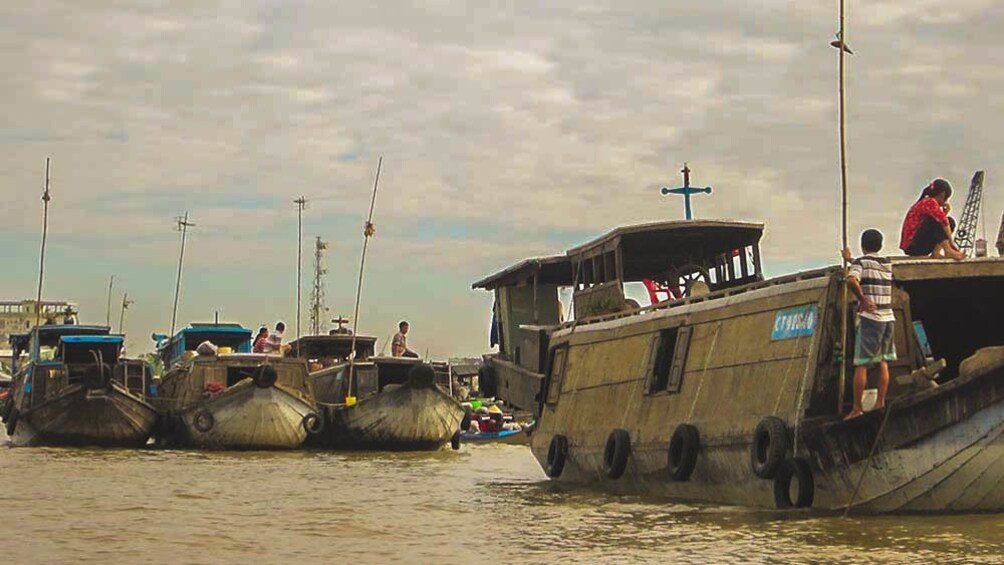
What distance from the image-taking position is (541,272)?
889 inches

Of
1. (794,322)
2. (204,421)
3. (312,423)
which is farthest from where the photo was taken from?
(312,423)

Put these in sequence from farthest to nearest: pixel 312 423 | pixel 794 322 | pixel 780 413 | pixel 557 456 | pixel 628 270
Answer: pixel 312 423 < pixel 628 270 < pixel 557 456 < pixel 794 322 < pixel 780 413

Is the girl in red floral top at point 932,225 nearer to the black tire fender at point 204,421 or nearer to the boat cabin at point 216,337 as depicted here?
the black tire fender at point 204,421

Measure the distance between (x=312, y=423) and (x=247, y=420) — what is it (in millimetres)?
1375

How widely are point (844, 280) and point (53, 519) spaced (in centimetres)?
735

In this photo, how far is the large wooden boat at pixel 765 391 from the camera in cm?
1149

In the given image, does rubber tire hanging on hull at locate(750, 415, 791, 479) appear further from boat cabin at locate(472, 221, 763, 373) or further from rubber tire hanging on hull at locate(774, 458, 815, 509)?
boat cabin at locate(472, 221, 763, 373)

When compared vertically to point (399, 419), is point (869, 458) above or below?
below

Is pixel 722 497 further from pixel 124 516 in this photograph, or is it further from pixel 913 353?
pixel 124 516

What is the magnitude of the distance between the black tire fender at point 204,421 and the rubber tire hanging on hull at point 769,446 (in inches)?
650

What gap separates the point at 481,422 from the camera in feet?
132

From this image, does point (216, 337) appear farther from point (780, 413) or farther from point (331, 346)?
point (780, 413)

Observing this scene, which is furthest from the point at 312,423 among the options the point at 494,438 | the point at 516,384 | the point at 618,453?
the point at 618,453

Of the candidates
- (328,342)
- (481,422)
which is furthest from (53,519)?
(481,422)
